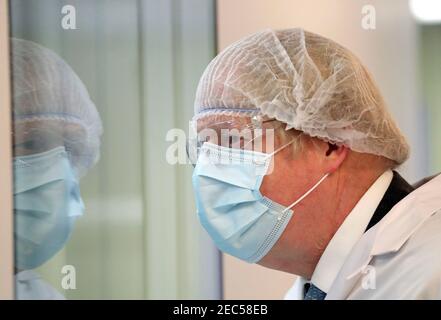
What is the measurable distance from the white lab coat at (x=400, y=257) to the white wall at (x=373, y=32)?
0.78 feet

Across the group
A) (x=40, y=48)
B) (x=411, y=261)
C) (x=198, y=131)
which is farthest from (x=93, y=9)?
(x=411, y=261)

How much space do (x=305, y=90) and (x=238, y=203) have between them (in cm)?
26

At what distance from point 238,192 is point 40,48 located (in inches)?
23.0

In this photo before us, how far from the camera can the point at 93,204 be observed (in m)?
1.45

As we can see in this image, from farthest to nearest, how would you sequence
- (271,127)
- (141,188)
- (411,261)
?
1. (141,188)
2. (271,127)
3. (411,261)

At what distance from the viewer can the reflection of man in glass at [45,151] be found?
4.52ft

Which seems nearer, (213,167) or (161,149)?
(213,167)

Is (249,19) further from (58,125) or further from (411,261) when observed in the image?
(411,261)

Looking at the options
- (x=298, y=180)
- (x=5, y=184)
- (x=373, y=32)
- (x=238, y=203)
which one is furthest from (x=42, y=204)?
(x=373, y=32)

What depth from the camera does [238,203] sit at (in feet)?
4.05

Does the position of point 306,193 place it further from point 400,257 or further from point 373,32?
point 373,32

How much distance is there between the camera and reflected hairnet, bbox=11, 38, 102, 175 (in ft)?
4.51

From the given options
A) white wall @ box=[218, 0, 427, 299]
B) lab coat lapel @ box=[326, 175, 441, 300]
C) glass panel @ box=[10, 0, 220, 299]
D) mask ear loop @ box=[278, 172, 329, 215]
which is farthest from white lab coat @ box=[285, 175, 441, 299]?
Result: glass panel @ box=[10, 0, 220, 299]
